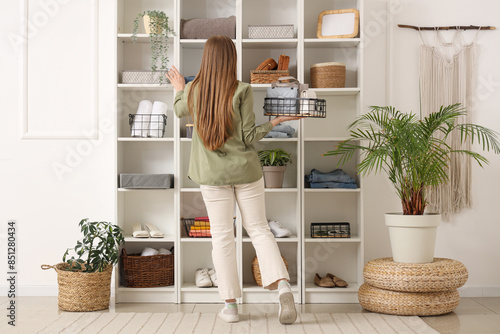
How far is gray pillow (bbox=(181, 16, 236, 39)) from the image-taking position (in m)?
Answer: 3.61

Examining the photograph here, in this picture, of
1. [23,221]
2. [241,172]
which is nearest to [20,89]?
[23,221]

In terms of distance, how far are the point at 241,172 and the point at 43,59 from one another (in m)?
1.83

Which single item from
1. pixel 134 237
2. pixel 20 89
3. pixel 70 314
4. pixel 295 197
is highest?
pixel 20 89

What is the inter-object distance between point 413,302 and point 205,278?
129 centimetres

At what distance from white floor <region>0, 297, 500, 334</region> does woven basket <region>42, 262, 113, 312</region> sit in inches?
3.1

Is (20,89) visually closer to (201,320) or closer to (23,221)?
(23,221)

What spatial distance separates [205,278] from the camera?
362 centimetres

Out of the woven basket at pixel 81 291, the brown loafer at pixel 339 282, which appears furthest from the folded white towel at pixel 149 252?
the brown loafer at pixel 339 282

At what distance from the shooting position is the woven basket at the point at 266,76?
3582 mm

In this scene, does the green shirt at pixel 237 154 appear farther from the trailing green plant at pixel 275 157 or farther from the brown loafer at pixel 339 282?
the brown loafer at pixel 339 282

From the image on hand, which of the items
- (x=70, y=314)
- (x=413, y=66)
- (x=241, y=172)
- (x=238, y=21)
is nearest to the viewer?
(x=241, y=172)

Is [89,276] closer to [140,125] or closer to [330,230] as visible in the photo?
[140,125]

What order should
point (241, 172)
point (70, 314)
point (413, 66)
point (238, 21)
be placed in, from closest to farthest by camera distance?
point (241, 172), point (70, 314), point (238, 21), point (413, 66)

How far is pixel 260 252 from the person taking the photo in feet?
9.74
